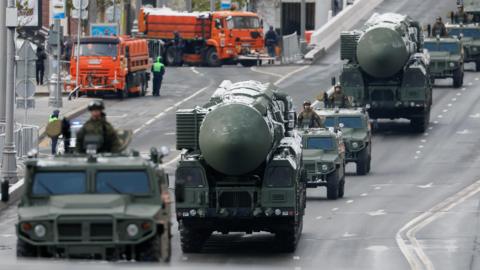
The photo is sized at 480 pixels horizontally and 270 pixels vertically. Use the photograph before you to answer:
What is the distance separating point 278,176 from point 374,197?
11.4 meters

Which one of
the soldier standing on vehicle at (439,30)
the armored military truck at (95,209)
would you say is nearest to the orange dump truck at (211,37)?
the soldier standing on vehicle at (439,30)

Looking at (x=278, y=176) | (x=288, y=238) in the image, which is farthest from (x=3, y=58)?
(x=278, y=176)

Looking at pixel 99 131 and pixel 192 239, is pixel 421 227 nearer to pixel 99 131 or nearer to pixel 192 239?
pixel 192 239

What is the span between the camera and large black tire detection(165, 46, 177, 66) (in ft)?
260

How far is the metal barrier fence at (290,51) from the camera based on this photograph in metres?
81.4

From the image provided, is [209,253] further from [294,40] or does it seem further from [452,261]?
[294,40]

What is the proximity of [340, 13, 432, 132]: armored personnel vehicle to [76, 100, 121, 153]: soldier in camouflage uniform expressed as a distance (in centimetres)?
3119

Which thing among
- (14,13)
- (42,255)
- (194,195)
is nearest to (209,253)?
(194,195)

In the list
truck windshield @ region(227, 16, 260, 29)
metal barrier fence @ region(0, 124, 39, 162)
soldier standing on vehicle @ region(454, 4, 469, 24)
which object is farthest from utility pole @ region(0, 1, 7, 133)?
truck windshield @ region(227, 16, 260, 29)

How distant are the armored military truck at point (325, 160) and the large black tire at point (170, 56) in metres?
37.0

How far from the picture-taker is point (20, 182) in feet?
138

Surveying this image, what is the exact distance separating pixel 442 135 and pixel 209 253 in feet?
83.6

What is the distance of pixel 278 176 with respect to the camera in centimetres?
3112

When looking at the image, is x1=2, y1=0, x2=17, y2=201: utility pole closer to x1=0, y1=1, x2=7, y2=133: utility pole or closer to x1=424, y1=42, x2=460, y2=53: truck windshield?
x1=0, y1=1, x2=7, y2=133: utility pole
